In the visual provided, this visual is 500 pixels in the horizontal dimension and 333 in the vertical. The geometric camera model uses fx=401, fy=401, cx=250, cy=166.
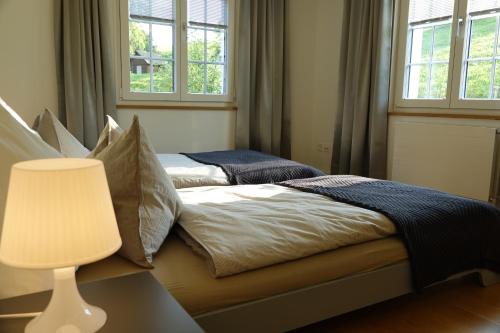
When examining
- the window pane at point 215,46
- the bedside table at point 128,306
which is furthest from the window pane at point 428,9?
the bedside table at point 128,306

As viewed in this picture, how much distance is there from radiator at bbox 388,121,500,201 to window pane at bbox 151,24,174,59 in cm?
214

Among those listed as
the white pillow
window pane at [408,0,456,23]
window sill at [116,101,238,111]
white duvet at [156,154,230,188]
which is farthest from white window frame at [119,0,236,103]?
the white pillow

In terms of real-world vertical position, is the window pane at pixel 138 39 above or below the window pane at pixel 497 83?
above

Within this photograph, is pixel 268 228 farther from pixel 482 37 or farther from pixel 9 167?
pixel 482 37

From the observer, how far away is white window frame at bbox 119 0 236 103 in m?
3.47

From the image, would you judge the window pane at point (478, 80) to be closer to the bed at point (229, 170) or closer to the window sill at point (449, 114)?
the window sill at point (449, 114)

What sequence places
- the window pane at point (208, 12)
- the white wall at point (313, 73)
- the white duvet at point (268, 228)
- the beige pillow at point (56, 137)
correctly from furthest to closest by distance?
the white wall at point (313, 73)
the window pane at point (208, 12)
the beige pillow at point (56, 137)
the white duvet at point (268, 228)

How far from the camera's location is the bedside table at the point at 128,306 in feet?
2.75

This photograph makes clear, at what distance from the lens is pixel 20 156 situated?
101 cm

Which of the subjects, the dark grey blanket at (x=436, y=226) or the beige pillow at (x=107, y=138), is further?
the dark grey blanket at (x=436, y=226)

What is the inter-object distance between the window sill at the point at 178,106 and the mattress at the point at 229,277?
2309 millimetres

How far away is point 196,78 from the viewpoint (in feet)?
12.6

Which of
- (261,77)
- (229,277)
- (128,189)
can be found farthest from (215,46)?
(229,277)

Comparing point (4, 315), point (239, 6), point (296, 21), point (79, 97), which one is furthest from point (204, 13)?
point (4, 315)
